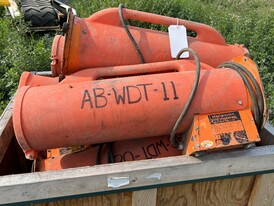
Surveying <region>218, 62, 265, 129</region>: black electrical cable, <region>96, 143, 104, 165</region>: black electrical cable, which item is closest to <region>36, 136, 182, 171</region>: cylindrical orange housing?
<region>96, 143, 104, 165</region>: black electrical cable

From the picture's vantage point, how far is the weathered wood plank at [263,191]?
134cm

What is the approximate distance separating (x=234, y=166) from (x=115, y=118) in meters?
0.49

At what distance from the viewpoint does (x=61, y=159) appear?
144 centimetres

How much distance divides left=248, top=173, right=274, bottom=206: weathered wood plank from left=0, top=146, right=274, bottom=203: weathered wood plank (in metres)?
0.06

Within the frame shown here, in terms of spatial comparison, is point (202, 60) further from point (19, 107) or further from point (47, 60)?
point (47, 60)

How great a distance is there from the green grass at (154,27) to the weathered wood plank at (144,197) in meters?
2.02

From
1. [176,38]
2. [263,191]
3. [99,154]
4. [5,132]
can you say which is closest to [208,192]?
[263,191]

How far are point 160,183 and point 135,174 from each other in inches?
4.4

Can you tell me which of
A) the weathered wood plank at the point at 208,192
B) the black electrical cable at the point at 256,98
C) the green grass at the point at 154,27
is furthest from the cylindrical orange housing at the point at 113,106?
the green grass at the point at 154,27

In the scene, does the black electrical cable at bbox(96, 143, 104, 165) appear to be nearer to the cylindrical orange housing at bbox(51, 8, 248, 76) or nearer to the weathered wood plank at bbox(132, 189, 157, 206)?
the weathered wood plank at bbox(132, 189, 157, 206)

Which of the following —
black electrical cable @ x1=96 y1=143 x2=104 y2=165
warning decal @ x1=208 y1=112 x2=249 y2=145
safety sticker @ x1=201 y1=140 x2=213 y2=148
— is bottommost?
black electrical cable @ x1=96 y1=143 x2=104 y2=165

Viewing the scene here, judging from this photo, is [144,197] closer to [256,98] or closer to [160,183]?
[160,183]

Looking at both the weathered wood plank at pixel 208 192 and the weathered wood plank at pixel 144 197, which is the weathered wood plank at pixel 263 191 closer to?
the weathered wood plank at pixel 208 192

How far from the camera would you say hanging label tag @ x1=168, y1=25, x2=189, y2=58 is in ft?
5.10
